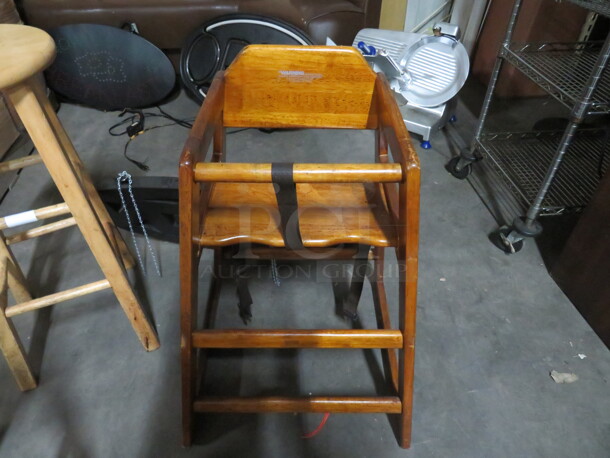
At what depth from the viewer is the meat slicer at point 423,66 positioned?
1763 mm

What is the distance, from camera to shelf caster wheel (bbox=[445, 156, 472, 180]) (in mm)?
1785

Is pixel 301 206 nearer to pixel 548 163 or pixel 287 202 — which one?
pixel 287 202

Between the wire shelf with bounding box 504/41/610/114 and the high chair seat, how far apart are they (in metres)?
0.74

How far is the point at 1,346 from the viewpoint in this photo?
3.26 ft

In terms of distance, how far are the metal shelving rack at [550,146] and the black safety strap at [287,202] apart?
91 centimetres

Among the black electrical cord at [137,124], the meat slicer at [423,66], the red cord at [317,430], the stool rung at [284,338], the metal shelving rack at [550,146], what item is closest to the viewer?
the stool rung at [284,338]

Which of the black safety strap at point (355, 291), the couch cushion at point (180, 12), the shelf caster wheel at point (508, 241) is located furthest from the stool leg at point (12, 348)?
the couch cushion at point (180, 12)

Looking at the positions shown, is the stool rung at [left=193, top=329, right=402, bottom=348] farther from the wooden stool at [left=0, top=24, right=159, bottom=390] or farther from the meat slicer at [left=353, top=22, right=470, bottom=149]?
the meat slicer at [left=353, top=22, right=470, bottom=149]

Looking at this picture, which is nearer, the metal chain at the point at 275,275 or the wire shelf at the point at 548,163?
the metal chain at the point at 275,275

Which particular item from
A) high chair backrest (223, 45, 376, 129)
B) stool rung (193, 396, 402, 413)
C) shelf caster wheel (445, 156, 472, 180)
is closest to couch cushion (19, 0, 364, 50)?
shelf caster wheel (445, 156, 472, 180)

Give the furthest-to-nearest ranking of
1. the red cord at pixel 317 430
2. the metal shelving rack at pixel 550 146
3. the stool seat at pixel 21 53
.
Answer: the metal shelving rack at pixel 550 146 → the red cord at pixel 317 430 → the stool seat at pixel 21 53

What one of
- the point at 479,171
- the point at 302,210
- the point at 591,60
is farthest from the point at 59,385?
the point at 591,60

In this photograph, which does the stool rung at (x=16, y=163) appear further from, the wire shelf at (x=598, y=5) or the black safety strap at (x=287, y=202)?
the wire shelf at (x=598, y=5)

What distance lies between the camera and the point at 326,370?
1.12m
